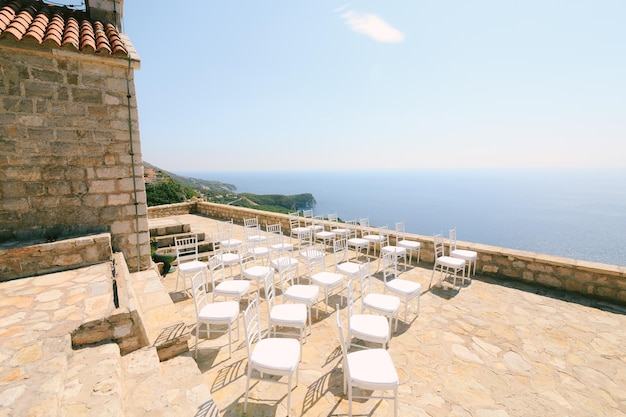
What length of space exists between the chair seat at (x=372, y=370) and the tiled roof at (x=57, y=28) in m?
6.03

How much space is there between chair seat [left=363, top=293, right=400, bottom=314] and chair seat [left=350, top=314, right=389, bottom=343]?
315mm

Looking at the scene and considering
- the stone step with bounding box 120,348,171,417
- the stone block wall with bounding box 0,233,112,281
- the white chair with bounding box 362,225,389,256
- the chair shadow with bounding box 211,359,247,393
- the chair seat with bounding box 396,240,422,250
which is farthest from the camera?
the white chair with bounding box 362,225,389,256

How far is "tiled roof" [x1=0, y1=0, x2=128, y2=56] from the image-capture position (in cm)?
418

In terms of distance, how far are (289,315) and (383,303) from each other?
139 centimetres

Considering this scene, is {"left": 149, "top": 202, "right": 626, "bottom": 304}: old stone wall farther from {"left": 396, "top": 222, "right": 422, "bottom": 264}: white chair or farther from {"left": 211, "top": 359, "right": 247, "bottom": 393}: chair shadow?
{"left": 211, "top": 359, "right": 247, "bottom": 393}: chair shadow

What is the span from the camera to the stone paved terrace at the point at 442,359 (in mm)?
2727

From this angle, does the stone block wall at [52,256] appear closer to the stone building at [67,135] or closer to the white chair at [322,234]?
the stone building at [67,135]

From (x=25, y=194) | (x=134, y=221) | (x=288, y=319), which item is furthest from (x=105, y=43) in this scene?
(x=288, y=319)

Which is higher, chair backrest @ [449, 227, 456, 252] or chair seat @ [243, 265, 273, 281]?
chair backrest @ [449, 227, 456, 252]

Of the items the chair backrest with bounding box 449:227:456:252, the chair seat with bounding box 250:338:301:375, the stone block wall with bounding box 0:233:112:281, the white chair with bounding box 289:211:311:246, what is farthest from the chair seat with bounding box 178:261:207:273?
the chair backrest with bounding box 449:227:456:252

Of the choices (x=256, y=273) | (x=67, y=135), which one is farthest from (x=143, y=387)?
(x=67, y=135)

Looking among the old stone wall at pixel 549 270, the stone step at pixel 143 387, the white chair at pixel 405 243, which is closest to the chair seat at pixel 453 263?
the white chair at pixel 405 243

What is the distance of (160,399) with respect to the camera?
2270mm

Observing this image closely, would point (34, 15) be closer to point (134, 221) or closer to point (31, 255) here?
point (134, 221)
